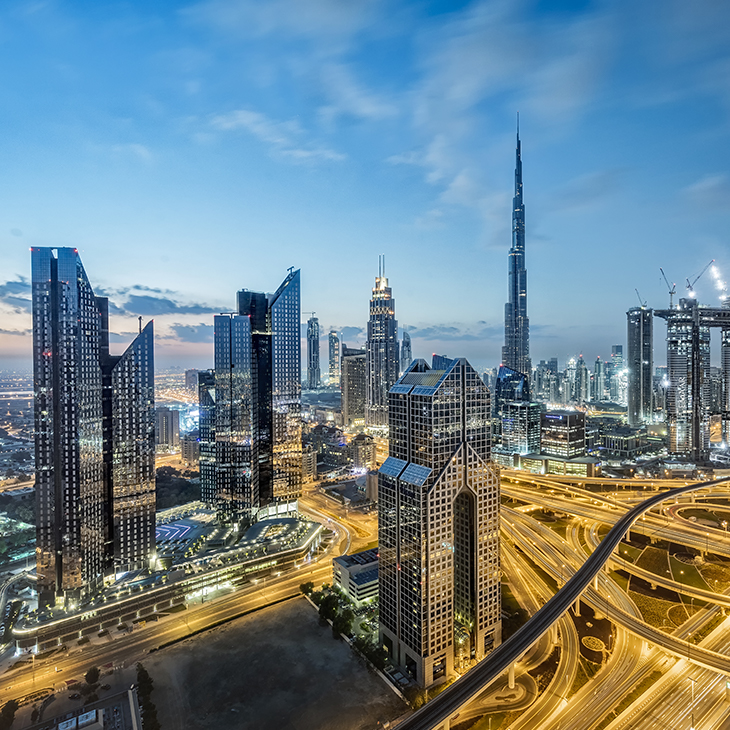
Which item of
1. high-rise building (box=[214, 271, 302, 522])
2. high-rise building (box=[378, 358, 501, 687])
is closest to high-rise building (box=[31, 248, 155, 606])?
high-rise building (box=[214, 271, 302, 522])

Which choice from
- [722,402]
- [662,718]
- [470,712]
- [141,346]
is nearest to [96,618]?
[141,346]

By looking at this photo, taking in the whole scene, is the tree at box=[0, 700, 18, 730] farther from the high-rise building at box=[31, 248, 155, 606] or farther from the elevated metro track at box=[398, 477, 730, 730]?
the elevated metro track at box=[398, 477, 730, 730]

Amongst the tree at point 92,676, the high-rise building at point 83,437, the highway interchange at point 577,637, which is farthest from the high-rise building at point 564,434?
the tree at point 92,676

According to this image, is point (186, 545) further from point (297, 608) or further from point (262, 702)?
point (262, 702)

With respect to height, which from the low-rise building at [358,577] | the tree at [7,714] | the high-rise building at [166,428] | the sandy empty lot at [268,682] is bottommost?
the sandy empty lot at [268,682]

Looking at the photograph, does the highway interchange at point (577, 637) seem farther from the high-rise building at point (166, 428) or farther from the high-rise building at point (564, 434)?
the high-rise building at point (166, 428)

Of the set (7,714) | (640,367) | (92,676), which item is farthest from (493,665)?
(640,367)
